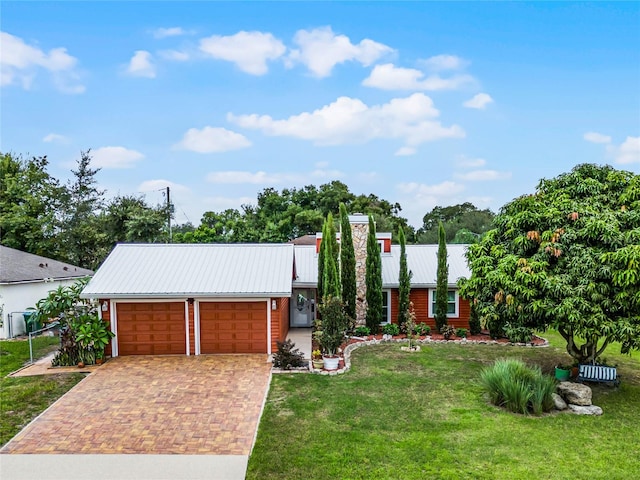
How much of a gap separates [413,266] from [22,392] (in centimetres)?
1491

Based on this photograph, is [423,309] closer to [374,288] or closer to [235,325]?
[374,288]

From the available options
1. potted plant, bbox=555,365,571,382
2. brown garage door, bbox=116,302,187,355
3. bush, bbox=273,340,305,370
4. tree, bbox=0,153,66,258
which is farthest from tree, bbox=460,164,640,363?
tree, bbox=0,153,66,258

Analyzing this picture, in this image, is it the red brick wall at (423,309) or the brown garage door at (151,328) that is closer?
the brown garage door at (151,328)

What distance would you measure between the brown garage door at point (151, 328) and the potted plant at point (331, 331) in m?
4.74

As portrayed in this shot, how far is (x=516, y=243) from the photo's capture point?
10266 millimetres

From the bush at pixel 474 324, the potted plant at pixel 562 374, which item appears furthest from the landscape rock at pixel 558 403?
the bush at pixel 474 324

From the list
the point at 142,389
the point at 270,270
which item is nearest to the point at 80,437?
the point at 142,389

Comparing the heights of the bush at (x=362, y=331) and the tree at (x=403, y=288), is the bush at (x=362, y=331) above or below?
below

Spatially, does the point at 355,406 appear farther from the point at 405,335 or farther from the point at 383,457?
the point at 405,335

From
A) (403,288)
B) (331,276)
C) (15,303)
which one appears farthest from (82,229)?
(403,288)

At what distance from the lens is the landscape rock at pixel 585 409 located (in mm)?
8827

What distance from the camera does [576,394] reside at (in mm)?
9133

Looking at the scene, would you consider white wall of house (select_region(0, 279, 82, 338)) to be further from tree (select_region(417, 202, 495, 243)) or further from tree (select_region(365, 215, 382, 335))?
tree (select_region(417, 202, 495, 243))

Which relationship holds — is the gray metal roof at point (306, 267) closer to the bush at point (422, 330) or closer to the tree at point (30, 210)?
the bush at point (422, 330)
